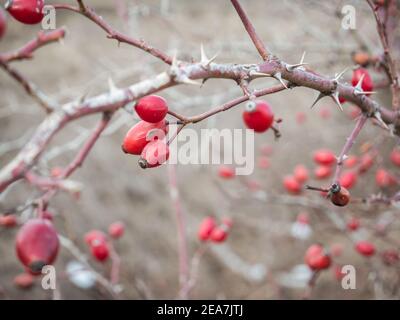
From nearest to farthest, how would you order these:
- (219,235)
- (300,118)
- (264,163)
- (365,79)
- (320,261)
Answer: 1. (365,79)
2. (320,261)
3. (219,235)
4. (264,163)
5. (300,118)

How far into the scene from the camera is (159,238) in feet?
11.8

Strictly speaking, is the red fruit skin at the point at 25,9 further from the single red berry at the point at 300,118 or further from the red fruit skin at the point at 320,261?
the single red berry at the point at 300,118

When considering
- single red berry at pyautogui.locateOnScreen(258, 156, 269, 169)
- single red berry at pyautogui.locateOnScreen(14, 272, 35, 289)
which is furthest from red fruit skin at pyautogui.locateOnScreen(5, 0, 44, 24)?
single red berry at pyautogui.locateOnScreen(258, 156, 269, 169)

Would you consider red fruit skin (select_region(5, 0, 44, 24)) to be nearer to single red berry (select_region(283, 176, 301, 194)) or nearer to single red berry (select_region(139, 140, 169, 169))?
single red berry (select_region(139, 140, 169, 169))

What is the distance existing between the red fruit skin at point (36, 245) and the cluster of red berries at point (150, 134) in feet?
0.93

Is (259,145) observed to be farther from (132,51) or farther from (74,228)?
(74,228)

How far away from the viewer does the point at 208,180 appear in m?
3.85

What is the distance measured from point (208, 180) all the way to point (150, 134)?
9.25ft

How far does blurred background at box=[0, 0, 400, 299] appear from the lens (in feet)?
10.5

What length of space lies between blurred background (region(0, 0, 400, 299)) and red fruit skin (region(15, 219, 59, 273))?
6.15 feet

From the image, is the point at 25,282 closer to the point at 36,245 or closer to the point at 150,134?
the point at 36,245

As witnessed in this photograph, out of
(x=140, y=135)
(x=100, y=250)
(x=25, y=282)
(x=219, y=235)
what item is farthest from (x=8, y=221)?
(x=140, y=135)

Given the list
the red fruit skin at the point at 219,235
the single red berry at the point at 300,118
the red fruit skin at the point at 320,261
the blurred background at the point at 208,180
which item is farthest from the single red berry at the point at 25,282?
the single red berry at the point at 300,118
